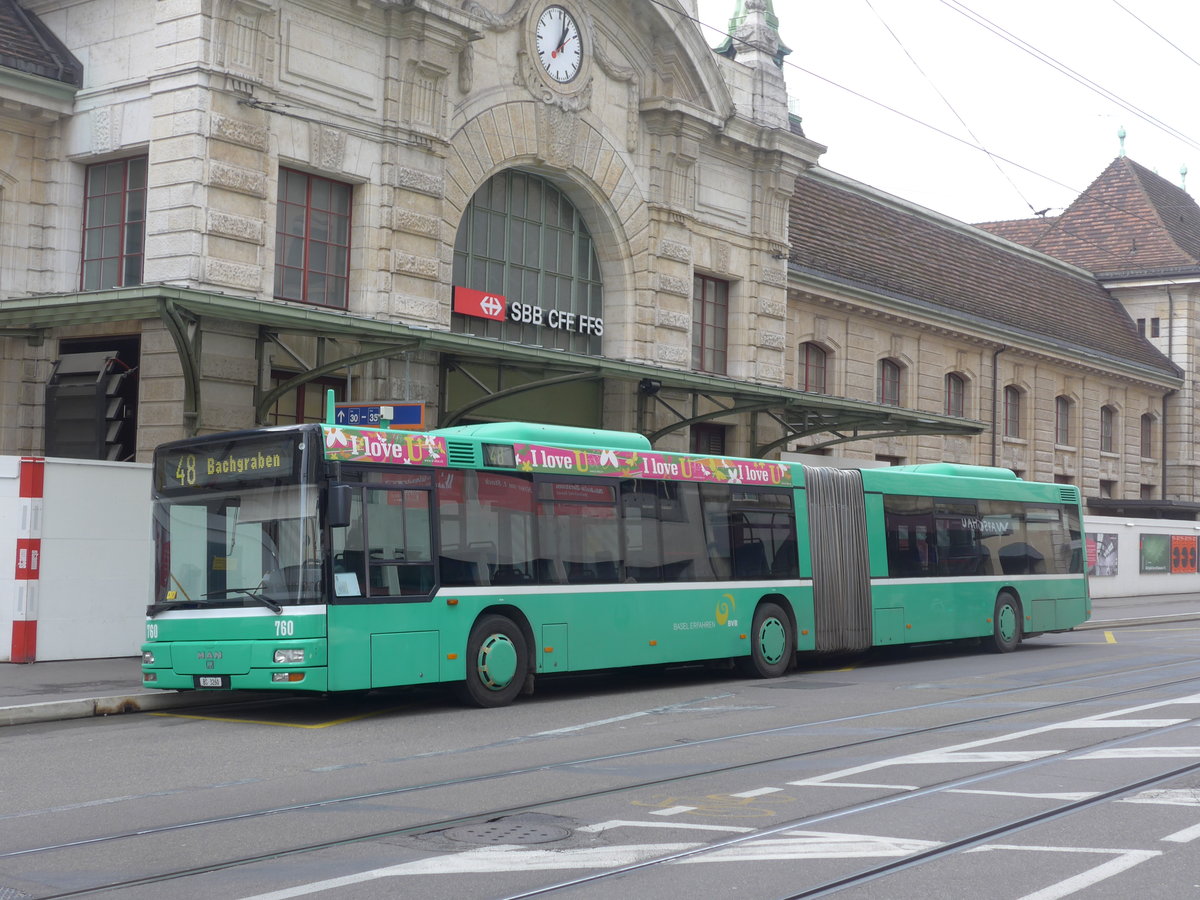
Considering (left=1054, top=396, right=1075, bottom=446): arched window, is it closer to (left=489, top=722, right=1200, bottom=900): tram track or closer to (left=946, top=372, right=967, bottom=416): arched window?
(left=946, top=372, right=967, bottom=416): arched window

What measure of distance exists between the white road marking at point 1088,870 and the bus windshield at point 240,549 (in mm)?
7532

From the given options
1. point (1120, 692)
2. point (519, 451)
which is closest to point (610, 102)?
point (519, 451)

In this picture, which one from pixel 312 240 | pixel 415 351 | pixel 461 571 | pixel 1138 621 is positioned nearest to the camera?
pixel 461 571

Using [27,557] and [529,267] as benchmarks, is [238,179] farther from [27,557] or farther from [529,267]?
[529,267]

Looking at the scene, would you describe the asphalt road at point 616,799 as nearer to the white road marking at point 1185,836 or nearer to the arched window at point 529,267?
the white road marking at point 1185,836

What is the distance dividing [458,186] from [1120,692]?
12787 millimetres

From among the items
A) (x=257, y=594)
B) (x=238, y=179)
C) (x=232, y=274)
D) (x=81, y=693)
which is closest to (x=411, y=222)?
(x=238, y=179)

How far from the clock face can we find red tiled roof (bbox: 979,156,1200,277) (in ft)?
116

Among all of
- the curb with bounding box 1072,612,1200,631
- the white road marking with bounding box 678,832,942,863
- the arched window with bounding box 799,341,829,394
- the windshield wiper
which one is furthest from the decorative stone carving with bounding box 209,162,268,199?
the curb with bounding box 1072,612,1200,631

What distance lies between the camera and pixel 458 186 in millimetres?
23266

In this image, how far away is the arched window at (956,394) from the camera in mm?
41438

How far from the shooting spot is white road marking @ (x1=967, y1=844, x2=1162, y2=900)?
21.6 feet

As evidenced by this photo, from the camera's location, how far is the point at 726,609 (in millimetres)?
17734

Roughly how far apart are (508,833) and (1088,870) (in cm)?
307
